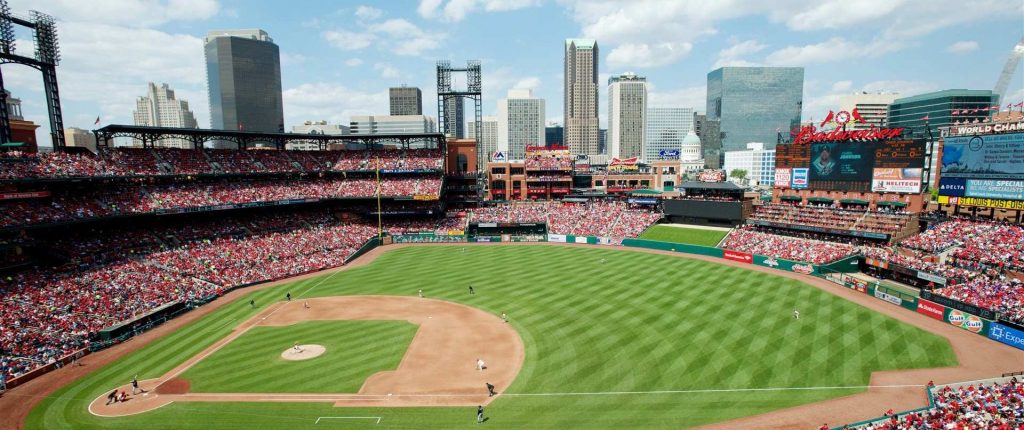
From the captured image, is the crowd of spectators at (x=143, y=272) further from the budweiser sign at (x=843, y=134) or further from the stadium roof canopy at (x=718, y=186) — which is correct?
the budweiser sign at (x=843, y=134)

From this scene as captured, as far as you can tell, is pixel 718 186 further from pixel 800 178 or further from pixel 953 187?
pixel 953 187

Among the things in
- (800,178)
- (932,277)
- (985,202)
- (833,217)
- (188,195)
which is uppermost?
(800,178)

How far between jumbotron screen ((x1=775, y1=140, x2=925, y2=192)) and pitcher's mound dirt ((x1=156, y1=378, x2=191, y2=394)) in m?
66.9

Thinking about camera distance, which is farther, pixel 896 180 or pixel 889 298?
pixel 896 180

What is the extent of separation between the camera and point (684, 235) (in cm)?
6781

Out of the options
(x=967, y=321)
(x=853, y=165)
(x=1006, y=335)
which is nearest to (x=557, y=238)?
(x=853, y=165)

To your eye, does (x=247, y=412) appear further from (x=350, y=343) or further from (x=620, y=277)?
(x=620, y=277)

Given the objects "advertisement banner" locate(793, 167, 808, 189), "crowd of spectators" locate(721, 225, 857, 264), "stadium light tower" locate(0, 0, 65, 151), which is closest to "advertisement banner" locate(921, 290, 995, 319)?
"crowd of spectators" locate(721, 225, 857, 264)

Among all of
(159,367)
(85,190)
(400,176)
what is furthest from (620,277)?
(85,190)

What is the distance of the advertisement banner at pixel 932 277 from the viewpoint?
1577 inches

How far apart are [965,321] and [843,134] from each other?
30.7 m

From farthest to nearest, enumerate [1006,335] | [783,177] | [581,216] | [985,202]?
[581,216], [783,177], [985,202], [1006,335]

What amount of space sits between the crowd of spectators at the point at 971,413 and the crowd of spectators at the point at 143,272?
44.5 meters

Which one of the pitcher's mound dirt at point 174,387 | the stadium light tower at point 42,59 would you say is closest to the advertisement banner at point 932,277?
the pitcher's mound dirt at point 174,387
